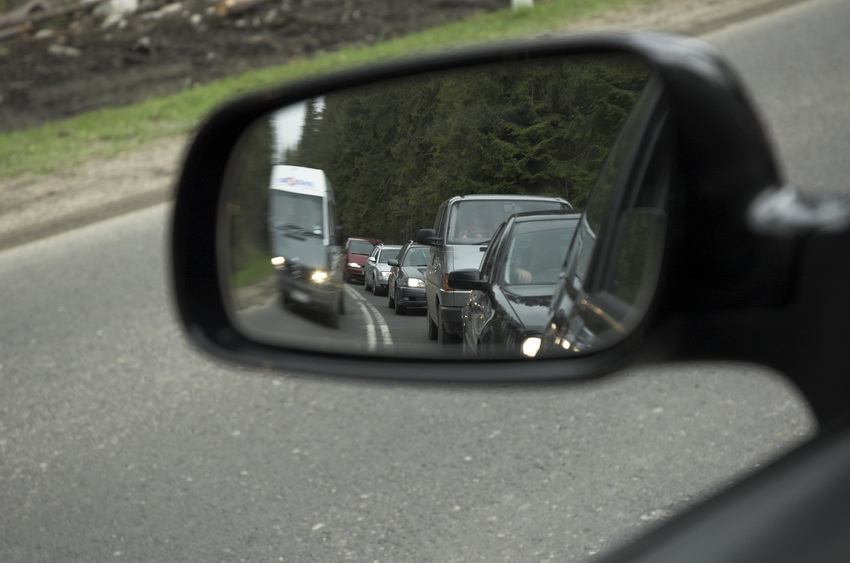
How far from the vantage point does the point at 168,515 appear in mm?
3547

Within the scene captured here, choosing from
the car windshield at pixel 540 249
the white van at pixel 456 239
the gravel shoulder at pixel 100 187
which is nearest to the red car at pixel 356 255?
the white van at pixel 456 239

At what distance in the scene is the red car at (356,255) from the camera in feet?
4.69

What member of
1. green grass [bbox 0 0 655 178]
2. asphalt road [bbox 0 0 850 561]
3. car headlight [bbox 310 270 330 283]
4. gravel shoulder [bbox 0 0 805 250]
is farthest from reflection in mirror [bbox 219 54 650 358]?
green grass [bbox 0 0 655 178]

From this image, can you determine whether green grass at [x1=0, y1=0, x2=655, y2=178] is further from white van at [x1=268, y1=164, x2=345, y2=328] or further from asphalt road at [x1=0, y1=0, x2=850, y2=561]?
white van at [x1=268, y1=164, x2=345, y2=328]

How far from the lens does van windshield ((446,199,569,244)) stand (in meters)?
1.27

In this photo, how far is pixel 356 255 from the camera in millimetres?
1456

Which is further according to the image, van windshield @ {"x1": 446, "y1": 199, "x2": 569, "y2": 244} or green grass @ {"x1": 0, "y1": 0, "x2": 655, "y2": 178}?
green grass @ {"x1": 0, "y1": 0, "x2": 655, "y2": 178}

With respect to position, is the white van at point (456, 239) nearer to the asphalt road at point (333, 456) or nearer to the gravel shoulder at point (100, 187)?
the asphalt road at point (333, 456)

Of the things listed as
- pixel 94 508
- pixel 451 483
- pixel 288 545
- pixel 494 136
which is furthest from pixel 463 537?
pixel 494 136

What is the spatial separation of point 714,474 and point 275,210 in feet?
8.27

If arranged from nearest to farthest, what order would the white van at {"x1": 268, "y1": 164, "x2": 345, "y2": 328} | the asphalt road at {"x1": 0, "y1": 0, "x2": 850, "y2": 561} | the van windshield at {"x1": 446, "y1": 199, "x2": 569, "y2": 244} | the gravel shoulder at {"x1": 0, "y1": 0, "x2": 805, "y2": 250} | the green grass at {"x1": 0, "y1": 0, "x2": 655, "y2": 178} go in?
the van windshield at {"x1": 446, "y1": 199, "x2": 569, "y2": 244}
the white van at {"x1": 268, "y1": 164, "x2": 345, "y2": 328}
the asphalt road at {"x1": 0, "y1": 0, "x2": 850, "y2": 561}
the gravel shoulder at {"x1": 0, "y1": 0, "x2": 805, "y2": 250}
the green grass at {"x1": 0, "y1": 0, "x2": 655, "y2": 178}

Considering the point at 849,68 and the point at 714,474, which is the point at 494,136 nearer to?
the point at 714,474

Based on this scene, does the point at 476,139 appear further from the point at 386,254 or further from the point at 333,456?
the point at 333,456

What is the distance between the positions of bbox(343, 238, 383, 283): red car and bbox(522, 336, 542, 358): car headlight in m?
0.28
